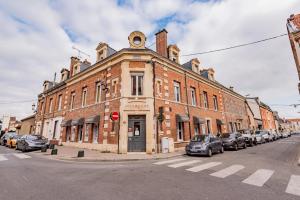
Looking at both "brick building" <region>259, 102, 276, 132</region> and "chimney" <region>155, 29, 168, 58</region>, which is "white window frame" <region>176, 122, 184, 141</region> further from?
"brick building" <region>259, 102, 276, 132</region>

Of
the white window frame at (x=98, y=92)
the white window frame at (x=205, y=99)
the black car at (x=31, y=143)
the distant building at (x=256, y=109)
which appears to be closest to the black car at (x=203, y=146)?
the white window frame at (x=205, y=99)

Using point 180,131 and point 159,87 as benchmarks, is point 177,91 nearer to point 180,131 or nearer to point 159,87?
point 159,87

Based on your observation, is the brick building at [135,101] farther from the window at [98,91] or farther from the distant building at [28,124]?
the distant building at [28,124]

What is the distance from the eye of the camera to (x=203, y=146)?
10.9 meters

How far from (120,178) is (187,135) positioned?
36.4 ft

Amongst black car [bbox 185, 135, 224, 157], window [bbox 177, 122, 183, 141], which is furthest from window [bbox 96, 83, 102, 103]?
A: black car [bbox 185, 135, 224, 157]

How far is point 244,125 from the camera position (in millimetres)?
29500

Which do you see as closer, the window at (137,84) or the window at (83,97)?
the window at (137,84)

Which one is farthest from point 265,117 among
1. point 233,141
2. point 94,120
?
point 94,120

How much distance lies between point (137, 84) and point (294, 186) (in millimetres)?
11052

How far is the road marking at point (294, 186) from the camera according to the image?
440 cm

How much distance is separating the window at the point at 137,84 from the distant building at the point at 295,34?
12.3m

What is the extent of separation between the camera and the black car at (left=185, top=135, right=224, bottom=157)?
1085 centimetres

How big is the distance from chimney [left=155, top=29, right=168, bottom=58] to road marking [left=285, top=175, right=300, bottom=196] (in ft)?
43.8
